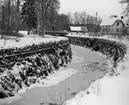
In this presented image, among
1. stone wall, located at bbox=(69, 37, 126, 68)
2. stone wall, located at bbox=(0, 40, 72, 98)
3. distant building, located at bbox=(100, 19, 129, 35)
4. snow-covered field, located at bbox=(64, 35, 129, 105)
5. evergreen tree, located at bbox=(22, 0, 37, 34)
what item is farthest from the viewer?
distant building, located at bbox=(100, 19, 129, 35)

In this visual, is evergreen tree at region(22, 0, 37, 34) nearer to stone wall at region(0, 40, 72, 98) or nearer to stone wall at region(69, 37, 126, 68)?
stone wall at region(69, 37, 126, 68)

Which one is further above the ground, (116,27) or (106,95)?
(116,27)

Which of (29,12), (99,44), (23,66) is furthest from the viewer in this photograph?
(99,44)

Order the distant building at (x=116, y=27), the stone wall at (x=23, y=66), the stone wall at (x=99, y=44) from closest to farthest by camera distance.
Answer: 1. the stone wall at (x=23, y=66)
2. the stone wall at (x=99, y=44)
3. the distant building at (x=116, y=27)

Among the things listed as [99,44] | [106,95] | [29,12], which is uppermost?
[29,12]

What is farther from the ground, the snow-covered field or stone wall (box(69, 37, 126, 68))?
stone wall (box(69, 37, 126, 68))

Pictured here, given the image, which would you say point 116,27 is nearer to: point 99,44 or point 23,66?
point 99,44

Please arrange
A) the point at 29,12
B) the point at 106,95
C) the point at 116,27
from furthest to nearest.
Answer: the point at 116,27
the point at 29,12
the point at 106,95

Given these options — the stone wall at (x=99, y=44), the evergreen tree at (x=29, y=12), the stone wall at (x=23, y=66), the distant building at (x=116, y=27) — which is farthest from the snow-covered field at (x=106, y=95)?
the distant building at (x=116, y=27)

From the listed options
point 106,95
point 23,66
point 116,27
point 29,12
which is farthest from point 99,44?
point 106,95

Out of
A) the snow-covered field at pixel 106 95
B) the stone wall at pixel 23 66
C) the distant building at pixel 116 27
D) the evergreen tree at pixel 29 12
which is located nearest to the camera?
the snow-covered field at pixel 106 95

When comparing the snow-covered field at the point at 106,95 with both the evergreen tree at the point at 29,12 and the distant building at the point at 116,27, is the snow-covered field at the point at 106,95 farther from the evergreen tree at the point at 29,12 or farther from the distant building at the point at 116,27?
the distant building at the point at 116,27

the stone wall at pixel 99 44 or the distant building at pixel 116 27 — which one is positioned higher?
the distant building at pixel 116 27

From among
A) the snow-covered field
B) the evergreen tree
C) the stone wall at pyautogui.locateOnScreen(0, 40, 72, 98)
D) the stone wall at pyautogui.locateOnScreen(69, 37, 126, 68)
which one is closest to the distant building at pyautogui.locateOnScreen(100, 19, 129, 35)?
the stone wall at pyautogui.locateOnScreen(69, 37, 126, 68)
